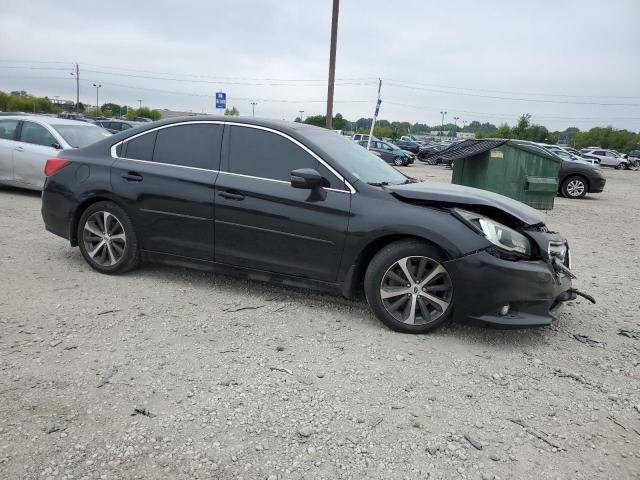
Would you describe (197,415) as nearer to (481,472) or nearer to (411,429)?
(411,429)

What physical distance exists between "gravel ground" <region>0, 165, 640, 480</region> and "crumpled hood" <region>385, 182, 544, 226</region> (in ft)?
3.10

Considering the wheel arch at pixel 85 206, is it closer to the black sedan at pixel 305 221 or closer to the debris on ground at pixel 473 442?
the black sedan at pixel 305 221

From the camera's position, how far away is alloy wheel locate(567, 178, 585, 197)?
16.2 meters

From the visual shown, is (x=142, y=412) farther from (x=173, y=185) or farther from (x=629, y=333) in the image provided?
(x=629, y=333)

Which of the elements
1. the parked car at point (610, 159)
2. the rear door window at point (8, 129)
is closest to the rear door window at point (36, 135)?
the rear door window at point (8, 129)

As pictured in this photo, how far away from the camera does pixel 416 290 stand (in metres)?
3.88

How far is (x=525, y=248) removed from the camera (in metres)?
3.87

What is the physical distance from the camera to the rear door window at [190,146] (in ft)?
15.3

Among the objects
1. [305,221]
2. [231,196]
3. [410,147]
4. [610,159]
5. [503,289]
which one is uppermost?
[610,159]

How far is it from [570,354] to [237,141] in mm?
3185

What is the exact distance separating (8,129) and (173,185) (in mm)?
6801

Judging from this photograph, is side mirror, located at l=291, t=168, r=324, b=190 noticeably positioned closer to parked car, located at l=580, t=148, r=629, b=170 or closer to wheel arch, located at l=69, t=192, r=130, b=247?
wheel arch, located at l=69, t=192, r=130, b=247

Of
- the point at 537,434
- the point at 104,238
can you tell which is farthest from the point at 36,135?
the point at 537,434

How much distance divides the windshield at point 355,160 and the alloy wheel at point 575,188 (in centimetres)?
1328
